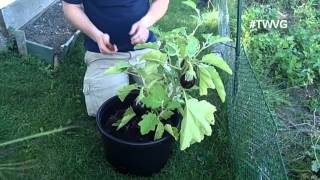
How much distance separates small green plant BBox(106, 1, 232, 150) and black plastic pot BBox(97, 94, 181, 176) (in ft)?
0.24

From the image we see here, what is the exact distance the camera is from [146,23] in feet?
8.93

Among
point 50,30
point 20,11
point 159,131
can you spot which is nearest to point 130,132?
point 159,131

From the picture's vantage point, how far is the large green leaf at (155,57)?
7.32ft

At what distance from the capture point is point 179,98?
2.41 metres

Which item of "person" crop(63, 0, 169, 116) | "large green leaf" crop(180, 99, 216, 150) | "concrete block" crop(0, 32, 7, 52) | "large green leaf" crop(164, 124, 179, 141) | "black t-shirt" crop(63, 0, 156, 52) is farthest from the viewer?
"concrete block" crop(0, 32, 7, 52)

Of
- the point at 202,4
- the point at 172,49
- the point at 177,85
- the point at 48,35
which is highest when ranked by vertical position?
the point at 172,49

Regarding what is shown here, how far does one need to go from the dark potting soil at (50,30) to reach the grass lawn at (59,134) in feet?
0.57

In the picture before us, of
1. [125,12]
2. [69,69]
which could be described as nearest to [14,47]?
[69,69]

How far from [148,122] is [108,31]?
719 millimetres

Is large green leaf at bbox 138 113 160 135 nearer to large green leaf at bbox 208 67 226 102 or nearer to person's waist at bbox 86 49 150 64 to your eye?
large green leaf at bbox 208 67 226 102

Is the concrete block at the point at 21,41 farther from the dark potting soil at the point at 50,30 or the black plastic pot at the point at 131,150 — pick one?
the black plastic pot at the point at 131,150

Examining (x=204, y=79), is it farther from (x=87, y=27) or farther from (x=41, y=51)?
(x=41, y=51)

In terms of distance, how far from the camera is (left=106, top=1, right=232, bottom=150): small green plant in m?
2.12

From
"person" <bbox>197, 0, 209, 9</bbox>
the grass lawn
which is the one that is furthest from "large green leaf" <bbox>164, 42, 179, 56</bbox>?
"person" <bbox>197, 0, 209, 9</bbox>
